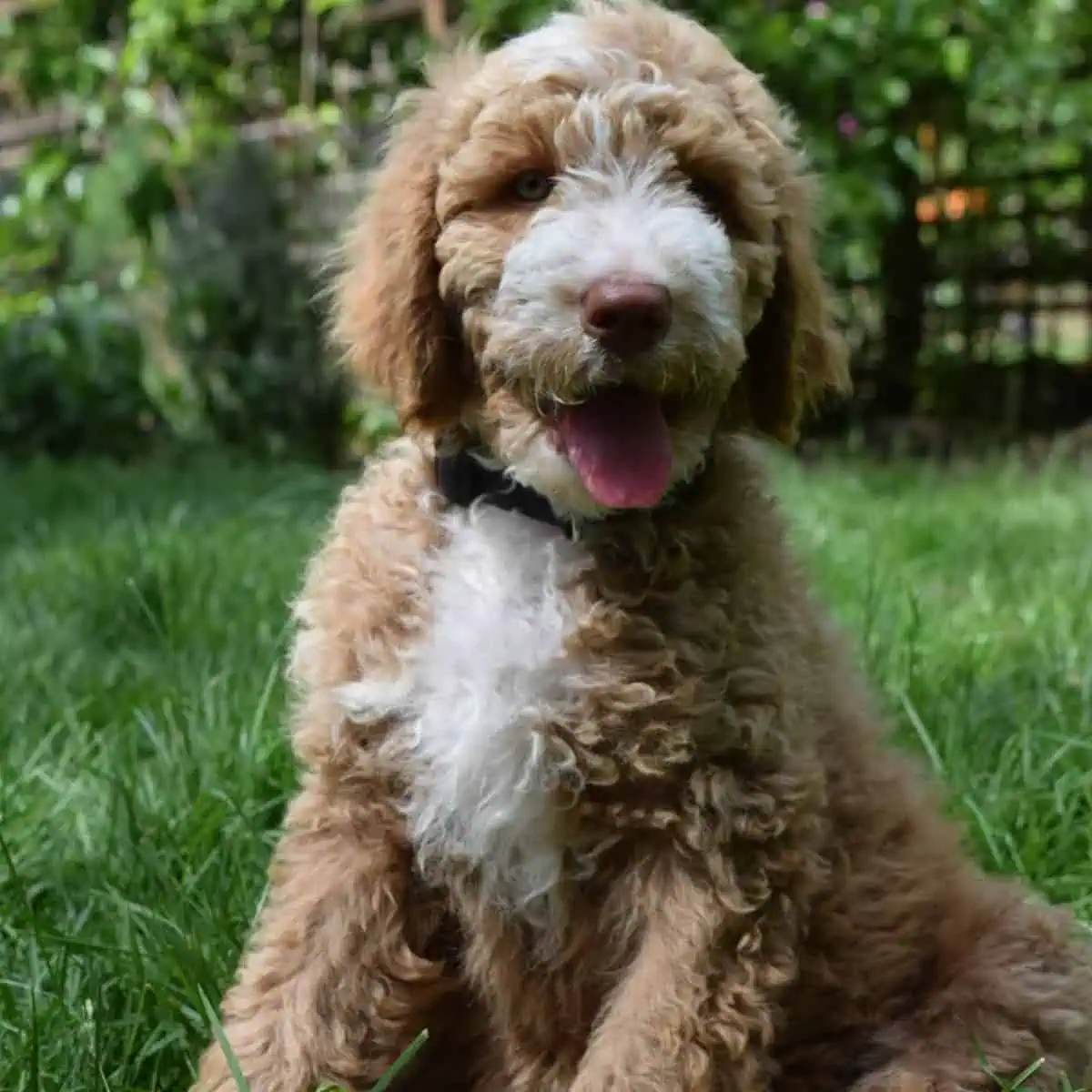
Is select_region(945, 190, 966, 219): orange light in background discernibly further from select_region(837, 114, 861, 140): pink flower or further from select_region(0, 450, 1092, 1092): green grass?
select_region(0, 450, 1092, 1092): green grass

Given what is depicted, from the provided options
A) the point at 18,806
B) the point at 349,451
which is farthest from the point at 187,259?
the point at 18,806

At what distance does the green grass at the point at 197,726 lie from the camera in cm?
258

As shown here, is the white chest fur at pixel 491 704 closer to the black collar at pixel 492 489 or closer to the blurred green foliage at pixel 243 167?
the black collar at pixel 492 489

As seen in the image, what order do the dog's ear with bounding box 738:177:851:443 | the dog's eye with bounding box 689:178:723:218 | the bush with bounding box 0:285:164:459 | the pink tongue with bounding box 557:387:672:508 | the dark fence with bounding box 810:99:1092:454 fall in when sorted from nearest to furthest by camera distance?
1. the pink tongue with bounding box 557:387:672:508
2. the dog's eye with bounding box 689:178:723:218
3. the dog's ear with bounding box 738:177:851:443
4. the bush with bounding box 0:285:164:459
5. the dark fence with bounding box 810:99:1092:454

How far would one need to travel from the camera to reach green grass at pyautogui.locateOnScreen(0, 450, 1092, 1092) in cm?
258

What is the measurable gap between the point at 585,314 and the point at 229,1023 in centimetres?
125

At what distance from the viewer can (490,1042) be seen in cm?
243

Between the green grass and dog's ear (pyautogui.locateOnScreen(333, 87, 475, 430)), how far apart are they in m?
1.04

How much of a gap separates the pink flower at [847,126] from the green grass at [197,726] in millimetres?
3181

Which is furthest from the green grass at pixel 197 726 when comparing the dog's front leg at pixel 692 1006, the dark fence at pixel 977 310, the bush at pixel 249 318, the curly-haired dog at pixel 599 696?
the dark fence at pixel 977 310

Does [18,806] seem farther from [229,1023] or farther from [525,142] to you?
[525,142]

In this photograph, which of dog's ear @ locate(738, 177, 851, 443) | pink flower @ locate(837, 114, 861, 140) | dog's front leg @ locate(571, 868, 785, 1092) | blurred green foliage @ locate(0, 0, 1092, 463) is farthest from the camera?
blurred green foliage @ locate(0, 0, 1092, 463)

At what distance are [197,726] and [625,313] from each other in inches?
70.6

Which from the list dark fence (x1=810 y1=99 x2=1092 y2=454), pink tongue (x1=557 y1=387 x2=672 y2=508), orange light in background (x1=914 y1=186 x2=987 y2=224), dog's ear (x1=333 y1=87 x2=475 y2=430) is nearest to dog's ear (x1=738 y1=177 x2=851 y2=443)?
pink tongue (x1=557 y1=387 x2=672 y2=508)
